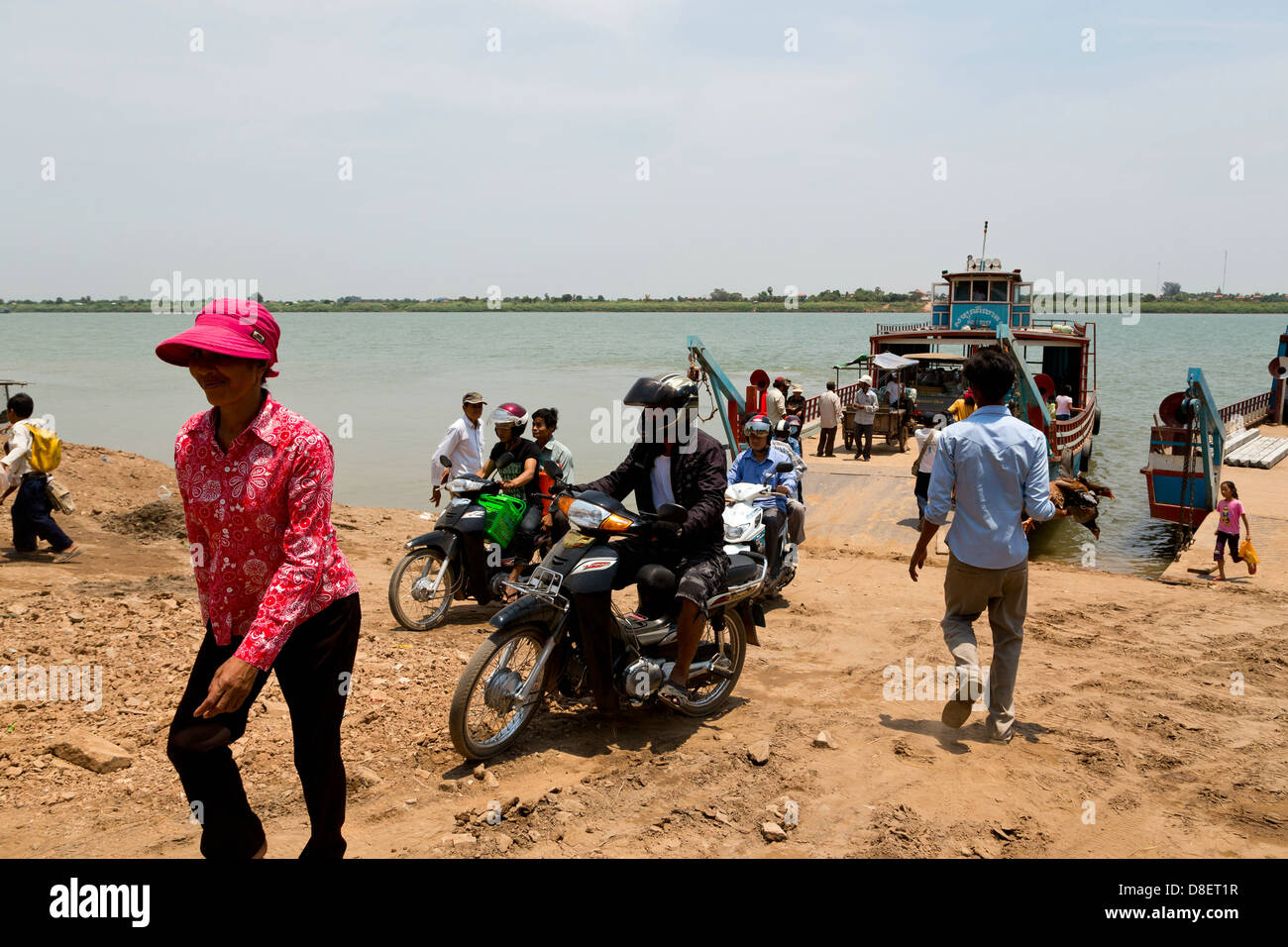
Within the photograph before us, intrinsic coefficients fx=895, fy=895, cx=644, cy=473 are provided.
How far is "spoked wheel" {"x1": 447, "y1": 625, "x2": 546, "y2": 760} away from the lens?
395cm

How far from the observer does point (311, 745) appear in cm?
263

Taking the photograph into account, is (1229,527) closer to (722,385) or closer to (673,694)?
(722,385)

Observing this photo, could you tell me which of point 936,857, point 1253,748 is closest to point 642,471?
point 936,857

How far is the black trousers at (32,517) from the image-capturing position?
25.2ft

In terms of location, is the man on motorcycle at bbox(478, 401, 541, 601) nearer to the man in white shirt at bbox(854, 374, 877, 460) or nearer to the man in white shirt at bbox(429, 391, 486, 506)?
the man in white shirt at bbox(429, 391, 486, 506)

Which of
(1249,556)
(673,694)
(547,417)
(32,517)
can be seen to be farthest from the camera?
(1249,556)

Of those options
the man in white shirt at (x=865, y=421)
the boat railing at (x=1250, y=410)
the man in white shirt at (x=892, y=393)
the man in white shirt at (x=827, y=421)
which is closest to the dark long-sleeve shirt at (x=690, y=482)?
the man in white shirt at (x=827, y=421)

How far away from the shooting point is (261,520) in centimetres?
245

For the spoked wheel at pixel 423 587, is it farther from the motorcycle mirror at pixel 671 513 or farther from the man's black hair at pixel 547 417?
the motorcycle mirror at pixel 671 513

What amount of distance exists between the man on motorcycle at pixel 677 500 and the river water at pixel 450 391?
7.83 meters

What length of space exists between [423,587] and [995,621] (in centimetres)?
397

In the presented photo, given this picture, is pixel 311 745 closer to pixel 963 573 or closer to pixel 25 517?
pixel 963 573

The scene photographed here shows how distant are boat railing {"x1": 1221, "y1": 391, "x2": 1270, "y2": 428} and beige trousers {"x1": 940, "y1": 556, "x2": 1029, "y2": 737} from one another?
85.1 feet

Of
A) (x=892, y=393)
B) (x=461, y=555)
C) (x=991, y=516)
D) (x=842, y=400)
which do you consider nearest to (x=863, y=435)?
(x=892, y=393)
